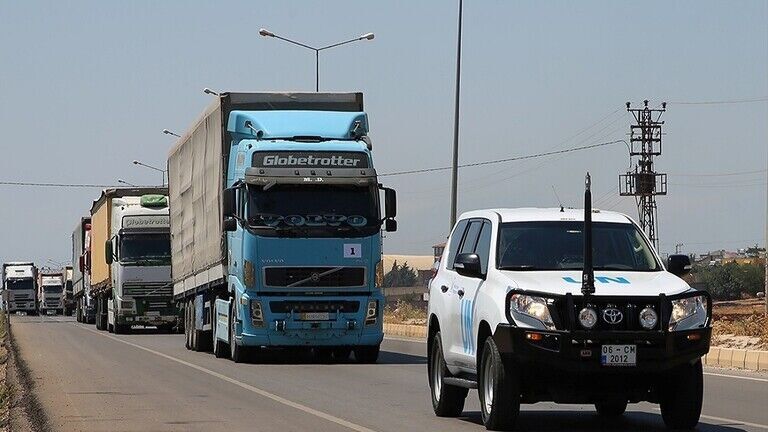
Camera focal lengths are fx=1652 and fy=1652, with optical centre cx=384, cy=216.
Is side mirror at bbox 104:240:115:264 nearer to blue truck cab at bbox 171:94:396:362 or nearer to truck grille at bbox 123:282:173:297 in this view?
truck grille at bbox 123:282:173:297

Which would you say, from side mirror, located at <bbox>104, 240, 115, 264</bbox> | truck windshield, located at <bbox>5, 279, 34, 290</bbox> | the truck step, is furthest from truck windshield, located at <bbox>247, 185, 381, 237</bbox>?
truck windshield, located at <bbox>5, 279, 34, 290</bbox>

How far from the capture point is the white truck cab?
12.8m

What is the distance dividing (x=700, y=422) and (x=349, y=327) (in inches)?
490

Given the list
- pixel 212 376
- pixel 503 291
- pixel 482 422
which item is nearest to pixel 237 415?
pixel 482 422

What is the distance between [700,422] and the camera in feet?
48.4

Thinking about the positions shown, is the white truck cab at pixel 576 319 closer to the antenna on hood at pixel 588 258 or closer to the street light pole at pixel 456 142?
the antenna on hood at pixel 588 258

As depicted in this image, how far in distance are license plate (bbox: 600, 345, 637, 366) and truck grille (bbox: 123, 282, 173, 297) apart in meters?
33.7

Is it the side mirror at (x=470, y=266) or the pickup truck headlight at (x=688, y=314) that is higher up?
the side mirror at (x=470, y=266)

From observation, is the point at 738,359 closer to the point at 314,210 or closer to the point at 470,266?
the point at 314,210

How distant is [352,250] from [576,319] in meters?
13.7

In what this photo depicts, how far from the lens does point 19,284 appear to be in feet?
346

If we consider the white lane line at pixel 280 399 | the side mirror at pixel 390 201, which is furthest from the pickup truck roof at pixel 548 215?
the side mirror at pixel 390 201

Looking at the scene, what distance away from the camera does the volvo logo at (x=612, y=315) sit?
12.9 meters

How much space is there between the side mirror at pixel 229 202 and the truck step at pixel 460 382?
1140 cm
